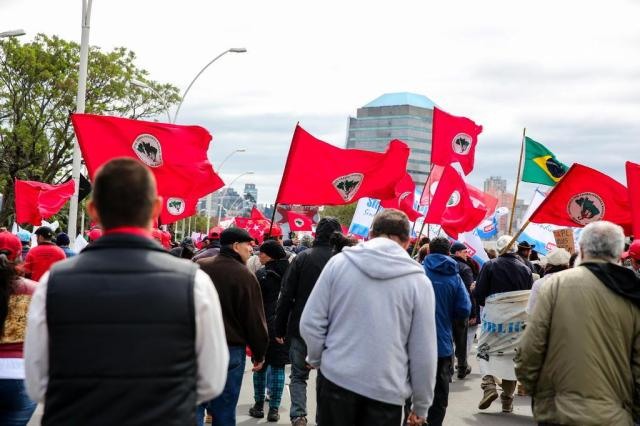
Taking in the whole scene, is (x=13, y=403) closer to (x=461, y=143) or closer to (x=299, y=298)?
(x=299, y=298)

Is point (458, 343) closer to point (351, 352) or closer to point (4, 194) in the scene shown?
point (351, 352)

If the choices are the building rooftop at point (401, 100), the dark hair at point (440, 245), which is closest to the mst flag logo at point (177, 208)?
the dark hair at point (440, 245)

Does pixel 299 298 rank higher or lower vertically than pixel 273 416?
higher

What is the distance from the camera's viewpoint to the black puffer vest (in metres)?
3.10

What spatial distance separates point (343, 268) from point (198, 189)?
5.17m

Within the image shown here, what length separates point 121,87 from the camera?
129ft

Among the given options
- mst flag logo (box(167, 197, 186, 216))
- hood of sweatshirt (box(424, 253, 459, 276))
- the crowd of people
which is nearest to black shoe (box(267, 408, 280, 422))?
the crowd of people

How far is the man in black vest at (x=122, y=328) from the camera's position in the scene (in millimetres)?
3104

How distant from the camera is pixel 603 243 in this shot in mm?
5094

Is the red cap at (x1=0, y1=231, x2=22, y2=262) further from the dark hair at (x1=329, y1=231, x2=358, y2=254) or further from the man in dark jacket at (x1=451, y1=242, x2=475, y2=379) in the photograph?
the man in dark jacket at (x1=451, y1=242, x2=475, y2=379)

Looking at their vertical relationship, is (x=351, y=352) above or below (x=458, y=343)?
above

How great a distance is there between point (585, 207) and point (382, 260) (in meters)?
5.92

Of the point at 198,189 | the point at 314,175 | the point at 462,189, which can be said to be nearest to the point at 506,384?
the point at 314,175

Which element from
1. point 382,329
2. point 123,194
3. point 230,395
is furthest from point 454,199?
point 123,194
